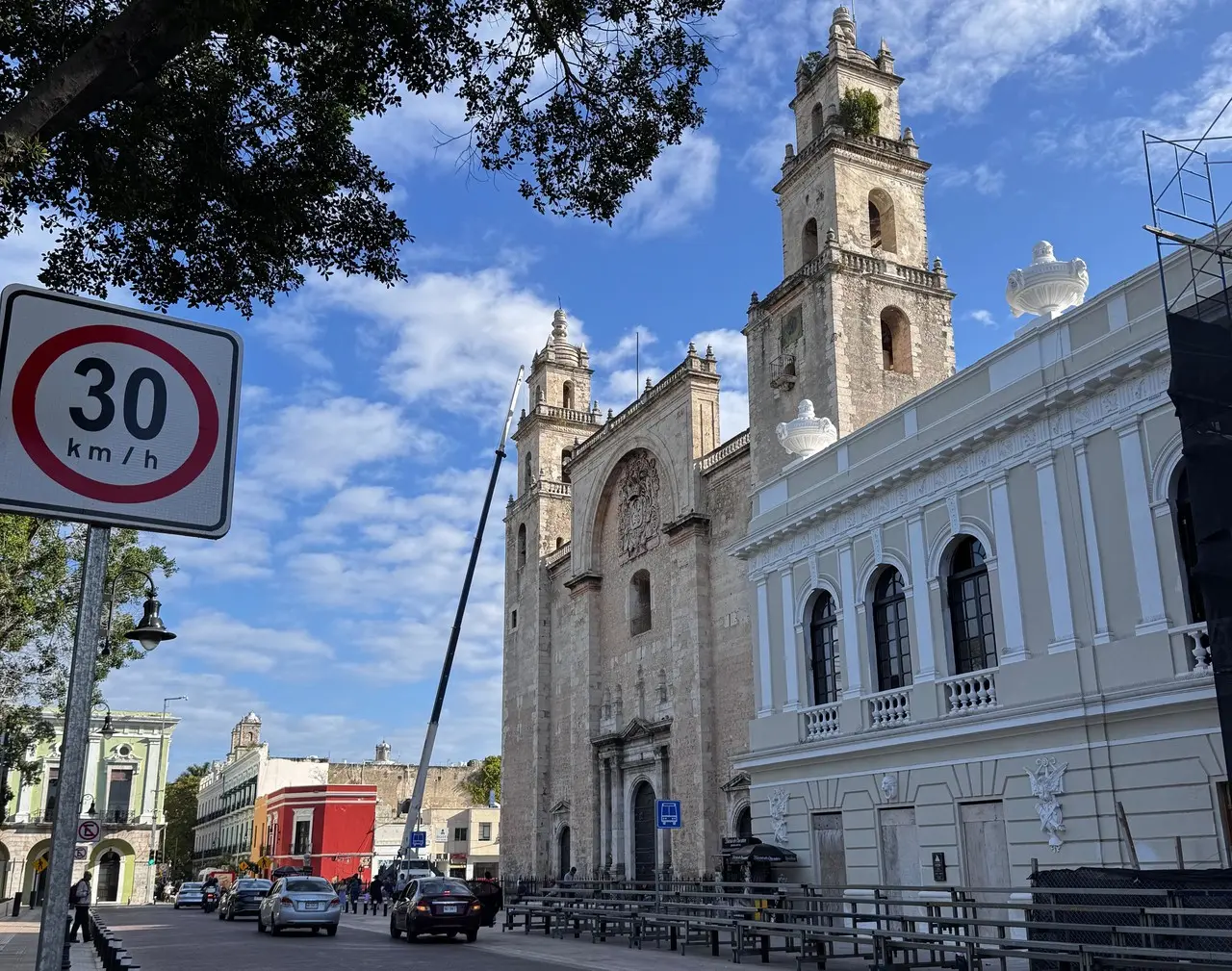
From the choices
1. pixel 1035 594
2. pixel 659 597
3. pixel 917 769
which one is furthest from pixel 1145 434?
pixel 659 597

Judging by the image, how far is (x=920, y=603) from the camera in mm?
18078

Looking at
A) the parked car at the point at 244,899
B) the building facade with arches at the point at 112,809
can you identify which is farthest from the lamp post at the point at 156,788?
the parked car at the point at 244,899

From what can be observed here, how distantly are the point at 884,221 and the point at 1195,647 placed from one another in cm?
2061

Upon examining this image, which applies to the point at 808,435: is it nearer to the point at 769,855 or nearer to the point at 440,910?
the point at 769,855

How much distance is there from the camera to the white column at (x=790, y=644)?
21141 mm

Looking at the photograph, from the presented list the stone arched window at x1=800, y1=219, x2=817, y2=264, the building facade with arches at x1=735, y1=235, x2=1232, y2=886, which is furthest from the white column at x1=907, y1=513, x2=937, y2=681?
the stone arched window at x1=800, y1=219, x2=817, y2=264

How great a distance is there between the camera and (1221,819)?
1304cm

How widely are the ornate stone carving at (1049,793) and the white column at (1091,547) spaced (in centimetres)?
180

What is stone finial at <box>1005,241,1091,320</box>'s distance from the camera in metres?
16.9

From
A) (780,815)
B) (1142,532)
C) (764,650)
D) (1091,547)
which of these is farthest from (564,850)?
(1142,532)

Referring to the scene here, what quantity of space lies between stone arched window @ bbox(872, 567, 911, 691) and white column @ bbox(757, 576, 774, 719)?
314cm

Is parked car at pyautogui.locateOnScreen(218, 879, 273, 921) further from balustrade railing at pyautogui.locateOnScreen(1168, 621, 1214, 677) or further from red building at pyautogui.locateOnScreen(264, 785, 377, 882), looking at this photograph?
balustrade railing at pyautogui.locateOnScreen(1168, 621, 1214, 677)

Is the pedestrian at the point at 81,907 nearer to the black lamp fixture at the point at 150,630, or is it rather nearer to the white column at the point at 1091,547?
the black lamp fixture at the point at 150,630

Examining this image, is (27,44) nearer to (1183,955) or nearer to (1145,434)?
(1183,955)
